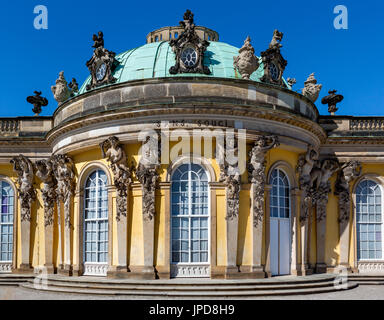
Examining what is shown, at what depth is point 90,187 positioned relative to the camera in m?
18.6

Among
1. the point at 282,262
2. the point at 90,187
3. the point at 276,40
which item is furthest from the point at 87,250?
the point at 276,40

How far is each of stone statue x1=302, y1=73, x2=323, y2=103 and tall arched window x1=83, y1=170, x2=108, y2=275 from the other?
33.2 ft

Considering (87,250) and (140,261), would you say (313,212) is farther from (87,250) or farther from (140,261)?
(87,250)

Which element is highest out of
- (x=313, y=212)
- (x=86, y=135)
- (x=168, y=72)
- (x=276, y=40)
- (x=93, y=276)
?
(x=276, y=40)

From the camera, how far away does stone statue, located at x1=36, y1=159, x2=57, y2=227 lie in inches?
816

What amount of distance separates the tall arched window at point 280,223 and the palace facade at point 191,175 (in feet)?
0.22

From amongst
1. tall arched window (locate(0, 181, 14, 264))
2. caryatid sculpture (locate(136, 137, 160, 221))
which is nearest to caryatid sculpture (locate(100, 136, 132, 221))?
caryatid sculpture (locate(136, 137, 160, 221))

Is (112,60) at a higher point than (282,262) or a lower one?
higher

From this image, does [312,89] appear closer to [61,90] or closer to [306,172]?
[306,172]

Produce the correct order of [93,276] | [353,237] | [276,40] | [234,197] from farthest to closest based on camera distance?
[353,237] → [276,40] → [93,276] → [234,197]

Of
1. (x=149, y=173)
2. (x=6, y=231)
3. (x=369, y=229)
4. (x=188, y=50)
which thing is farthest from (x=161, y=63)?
(x=369, y=229)

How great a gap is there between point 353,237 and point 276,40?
9289 millimetres

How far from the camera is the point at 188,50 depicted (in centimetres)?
1838

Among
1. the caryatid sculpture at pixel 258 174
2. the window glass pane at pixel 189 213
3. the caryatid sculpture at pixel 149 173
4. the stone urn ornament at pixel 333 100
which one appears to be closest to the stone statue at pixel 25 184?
the caryatid sculpture at pixel 149 173
